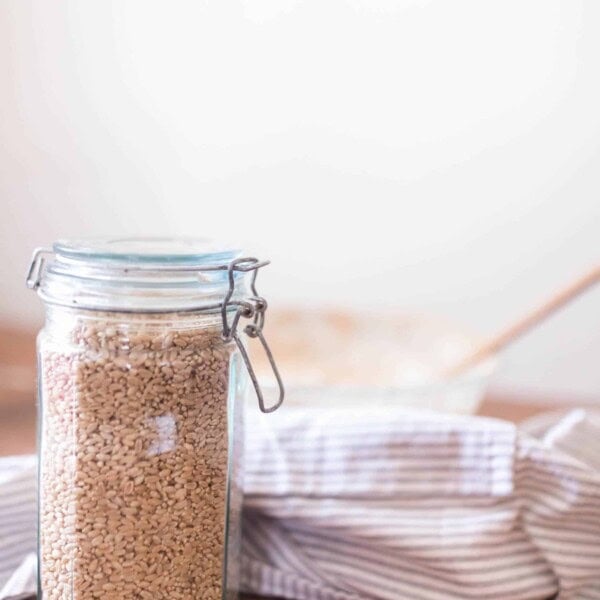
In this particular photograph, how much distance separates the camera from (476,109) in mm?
1301

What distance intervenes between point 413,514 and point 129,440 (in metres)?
0.20

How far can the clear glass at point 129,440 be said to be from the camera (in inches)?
17.0

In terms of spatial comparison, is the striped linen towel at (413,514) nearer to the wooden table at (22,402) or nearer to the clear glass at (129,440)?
the clear glass at (129,440)

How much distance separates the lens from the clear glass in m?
0.43

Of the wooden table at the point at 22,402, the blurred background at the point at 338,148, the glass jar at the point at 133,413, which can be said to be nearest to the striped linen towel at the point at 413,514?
the glass jar at the point at 133,413

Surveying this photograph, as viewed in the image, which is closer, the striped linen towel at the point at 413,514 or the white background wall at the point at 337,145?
the striped linen towel at the point at 413,514

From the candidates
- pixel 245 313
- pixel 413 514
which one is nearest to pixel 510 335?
pixel 413 514

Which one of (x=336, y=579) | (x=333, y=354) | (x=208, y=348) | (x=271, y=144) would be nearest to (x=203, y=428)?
(x=208, y=348)

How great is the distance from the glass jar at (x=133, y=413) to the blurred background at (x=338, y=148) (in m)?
0.84

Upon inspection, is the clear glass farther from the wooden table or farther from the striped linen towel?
the wooden table

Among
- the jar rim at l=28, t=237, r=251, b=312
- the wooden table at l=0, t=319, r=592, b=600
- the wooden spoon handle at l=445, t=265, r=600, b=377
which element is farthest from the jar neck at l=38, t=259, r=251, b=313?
the wooden spoon handle at l=445, t=265, r=600, b=377

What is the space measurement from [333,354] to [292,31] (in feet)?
1.81

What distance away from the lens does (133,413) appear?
0.43 meters

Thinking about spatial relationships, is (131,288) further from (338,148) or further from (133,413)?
(338,148)
